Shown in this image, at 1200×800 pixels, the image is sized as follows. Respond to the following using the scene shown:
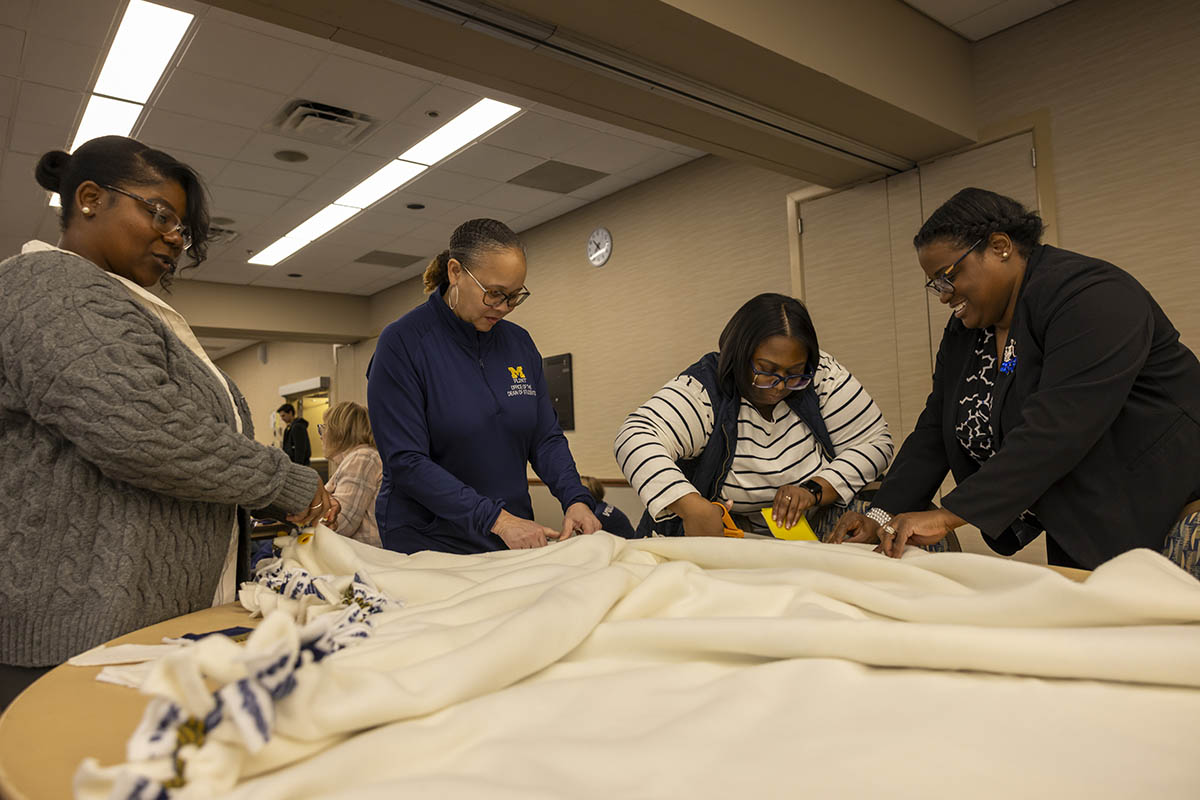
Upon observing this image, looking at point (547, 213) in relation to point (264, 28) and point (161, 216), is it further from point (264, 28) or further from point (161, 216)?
point (161, 216)

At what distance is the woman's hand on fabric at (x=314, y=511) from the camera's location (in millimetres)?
1337

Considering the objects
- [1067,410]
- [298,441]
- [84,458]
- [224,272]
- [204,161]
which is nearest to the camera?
[84,458]

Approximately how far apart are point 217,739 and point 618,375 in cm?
613

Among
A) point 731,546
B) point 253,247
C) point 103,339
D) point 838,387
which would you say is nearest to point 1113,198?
point 838,387

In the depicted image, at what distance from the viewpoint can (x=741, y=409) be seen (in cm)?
208

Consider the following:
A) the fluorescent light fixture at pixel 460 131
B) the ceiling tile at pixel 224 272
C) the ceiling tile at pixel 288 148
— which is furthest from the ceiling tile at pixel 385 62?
the ceiling tile at pixel 224 272

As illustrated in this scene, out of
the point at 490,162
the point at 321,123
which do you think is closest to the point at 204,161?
the point at 321,123

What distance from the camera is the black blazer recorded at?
1509 millimetres

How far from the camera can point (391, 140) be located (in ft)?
17.1

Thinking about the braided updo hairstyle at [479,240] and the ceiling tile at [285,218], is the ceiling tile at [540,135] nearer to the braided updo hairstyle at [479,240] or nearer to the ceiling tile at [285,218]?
the ceiling tile at [285,218]

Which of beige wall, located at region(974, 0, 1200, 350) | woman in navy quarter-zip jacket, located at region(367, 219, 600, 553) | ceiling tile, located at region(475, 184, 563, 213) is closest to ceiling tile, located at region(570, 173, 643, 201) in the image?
ceiling tile, located at region(475, 184, 563, 213)

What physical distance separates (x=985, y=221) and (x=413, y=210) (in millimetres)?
5593

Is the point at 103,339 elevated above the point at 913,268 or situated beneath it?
situated beneath

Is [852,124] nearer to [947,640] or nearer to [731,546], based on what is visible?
[731,546]
